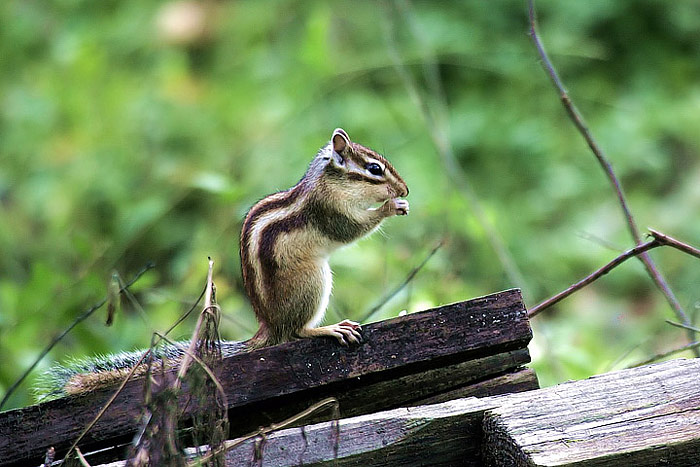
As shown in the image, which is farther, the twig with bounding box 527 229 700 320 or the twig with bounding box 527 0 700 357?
the twig with bounding box 527 0 700 357

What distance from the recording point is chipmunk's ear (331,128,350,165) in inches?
90.6

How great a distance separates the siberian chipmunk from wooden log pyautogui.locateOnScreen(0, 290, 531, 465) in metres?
0.08

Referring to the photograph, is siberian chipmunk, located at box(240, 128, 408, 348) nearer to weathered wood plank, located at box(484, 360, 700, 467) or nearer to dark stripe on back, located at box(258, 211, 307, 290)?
dark stripe on back, located at box(258, 211, 307, 290)

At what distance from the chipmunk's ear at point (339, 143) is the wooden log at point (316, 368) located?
0.78 metres

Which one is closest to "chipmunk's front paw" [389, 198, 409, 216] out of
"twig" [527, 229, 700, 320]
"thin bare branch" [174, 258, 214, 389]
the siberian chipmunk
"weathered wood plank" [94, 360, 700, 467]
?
the siberian chipmunk

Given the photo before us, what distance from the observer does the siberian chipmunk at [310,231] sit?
198 cm

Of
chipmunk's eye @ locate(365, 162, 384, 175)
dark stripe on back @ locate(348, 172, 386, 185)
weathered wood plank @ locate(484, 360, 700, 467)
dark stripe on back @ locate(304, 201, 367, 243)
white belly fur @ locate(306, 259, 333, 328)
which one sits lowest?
weathered wood plank @ locate(484, 360, 700, 467)

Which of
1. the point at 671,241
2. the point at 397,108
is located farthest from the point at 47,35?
the point at 671,241

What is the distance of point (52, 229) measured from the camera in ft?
15.6

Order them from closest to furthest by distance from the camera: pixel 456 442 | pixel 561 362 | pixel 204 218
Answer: pixel 456 442, pixel 561 362, pixel 204 218

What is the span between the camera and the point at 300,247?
6.80 ft

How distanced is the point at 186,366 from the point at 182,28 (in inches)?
217

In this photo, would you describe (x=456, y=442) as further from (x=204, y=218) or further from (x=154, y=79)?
(x=154, y=79)

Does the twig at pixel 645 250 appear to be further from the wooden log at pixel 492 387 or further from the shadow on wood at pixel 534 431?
the shadow on wood at pixel 534 431
